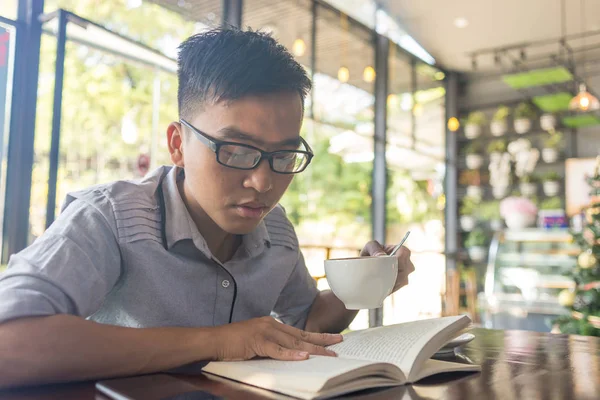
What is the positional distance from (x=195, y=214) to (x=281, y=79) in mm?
350

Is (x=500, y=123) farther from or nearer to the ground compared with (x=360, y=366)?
farther from the ground

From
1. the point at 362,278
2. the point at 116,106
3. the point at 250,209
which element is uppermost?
the point at 116,106

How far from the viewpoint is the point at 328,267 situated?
993 millimetres

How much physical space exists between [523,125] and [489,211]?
1237mm

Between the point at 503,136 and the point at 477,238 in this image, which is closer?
the point at 477,238

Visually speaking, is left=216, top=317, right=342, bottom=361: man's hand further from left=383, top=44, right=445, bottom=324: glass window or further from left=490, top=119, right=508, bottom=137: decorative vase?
left=490, top=119, right=508, bottom=137: decorative vase

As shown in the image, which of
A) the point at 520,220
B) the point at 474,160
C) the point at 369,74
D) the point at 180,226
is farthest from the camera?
the point at 474,160

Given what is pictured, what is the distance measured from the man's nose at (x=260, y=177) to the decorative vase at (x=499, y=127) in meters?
6.93

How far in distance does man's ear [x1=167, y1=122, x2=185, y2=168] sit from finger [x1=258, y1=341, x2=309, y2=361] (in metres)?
0.48

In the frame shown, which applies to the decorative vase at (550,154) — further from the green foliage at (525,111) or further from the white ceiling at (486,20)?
the white ceiling at (486,20)

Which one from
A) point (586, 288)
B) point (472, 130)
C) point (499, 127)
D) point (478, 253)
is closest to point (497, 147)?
point (499, 127)

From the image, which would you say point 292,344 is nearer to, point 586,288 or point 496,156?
point 586,288

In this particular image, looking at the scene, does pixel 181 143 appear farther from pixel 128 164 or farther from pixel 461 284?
pixel 461 284

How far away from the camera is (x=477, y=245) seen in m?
7.35
